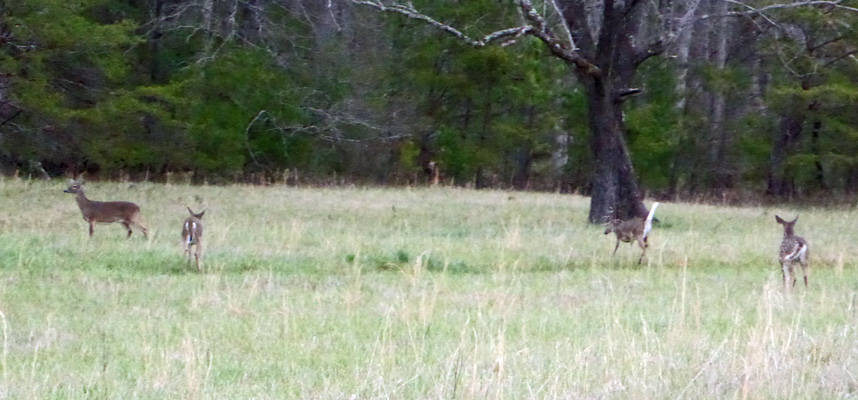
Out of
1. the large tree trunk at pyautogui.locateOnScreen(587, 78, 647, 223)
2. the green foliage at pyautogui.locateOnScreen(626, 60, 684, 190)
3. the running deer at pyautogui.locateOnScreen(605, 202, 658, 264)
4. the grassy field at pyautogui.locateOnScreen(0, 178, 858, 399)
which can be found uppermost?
the green foliage at pyautogui.locateOnScreen(626, 60, 684, 190)

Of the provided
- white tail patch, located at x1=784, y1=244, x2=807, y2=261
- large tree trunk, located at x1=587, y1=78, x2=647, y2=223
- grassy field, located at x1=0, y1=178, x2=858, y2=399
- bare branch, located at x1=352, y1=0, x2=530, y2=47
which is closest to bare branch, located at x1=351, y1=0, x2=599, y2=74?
bare branch, located at x1=352, y1=0, x2=530, y2=47

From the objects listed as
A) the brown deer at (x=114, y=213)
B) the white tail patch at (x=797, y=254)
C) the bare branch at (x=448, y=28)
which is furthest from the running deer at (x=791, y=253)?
the brown deer at (x=114, y=213)

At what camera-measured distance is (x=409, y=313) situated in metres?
7.67

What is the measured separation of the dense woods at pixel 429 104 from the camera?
25.7 metres

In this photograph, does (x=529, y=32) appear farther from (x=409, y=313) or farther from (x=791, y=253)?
(x=409, y=313)

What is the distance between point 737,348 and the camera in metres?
6.38

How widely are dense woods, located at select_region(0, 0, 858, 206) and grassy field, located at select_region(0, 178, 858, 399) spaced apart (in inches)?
437

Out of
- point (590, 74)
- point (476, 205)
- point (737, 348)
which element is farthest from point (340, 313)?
point (476, 205)

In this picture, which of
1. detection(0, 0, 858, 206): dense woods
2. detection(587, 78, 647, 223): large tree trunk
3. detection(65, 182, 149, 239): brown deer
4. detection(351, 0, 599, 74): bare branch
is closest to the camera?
detection(65, 182, 149, 239): brown deer

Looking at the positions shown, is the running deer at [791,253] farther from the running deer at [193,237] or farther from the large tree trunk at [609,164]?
the large tree trunk at [609,164]

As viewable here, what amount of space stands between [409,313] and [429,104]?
2356 cm

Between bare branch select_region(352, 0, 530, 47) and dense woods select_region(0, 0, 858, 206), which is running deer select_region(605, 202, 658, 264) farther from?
dense woods select_region(0, 0, 858, 206)

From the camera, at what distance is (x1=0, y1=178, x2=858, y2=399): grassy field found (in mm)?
5438

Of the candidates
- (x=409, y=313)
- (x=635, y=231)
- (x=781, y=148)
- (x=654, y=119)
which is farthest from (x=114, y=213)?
(x=781, y=148)
